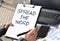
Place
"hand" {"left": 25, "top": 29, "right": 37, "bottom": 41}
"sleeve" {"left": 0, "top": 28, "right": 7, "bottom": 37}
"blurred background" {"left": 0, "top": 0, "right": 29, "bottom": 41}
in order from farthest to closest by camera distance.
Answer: "blurred background" {"left": 0, "top": 0, "right": 29, "bottom": 41}, "sleeve" {"left": 0, "top": 28, "right": 7, "bottom": 37}, "hand" {"left": 25, "top": 29, "right": 37, "bottom": 41}

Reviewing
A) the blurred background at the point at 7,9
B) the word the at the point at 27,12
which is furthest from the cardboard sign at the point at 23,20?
the blurred background at the point at 7,9

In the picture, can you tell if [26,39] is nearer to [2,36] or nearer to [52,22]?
[2,36]

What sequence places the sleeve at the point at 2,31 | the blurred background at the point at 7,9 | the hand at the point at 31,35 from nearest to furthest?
the hand at the point at 31,35, the sleeve at the point at 2,31, the blurred background at the point at 7,9

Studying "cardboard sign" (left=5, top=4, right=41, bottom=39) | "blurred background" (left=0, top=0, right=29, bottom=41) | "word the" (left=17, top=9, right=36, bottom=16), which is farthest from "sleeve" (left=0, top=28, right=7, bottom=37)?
"blurred background" (left=0, top=0, right=29, bottom=41)

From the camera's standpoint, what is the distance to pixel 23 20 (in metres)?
1.21

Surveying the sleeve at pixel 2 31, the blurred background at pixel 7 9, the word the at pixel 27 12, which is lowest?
the sleeve at pixel 2 31

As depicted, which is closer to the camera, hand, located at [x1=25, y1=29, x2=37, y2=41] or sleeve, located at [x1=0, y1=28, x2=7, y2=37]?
hand, located at [x1=25, y1=29, x2=37, y2=41]

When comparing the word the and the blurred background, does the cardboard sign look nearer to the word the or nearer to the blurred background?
the word the

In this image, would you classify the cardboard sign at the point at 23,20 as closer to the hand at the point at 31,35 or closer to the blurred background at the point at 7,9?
the hand at the point at 31,35

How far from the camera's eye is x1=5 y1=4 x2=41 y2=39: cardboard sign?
46.4 inches

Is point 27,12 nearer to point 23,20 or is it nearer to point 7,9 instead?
point 23,20

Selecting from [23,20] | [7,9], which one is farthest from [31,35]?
[7,9]

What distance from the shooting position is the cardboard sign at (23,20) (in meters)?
1.18

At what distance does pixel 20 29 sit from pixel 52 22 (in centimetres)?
33
